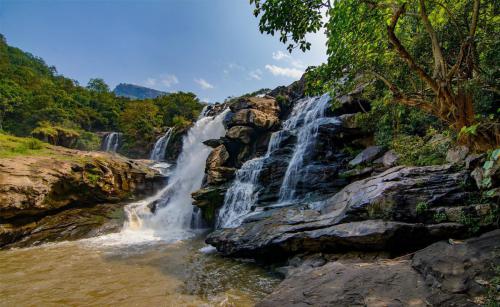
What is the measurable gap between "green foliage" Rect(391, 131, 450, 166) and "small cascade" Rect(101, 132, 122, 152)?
33.7 metres

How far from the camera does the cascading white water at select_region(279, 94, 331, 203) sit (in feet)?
43.9

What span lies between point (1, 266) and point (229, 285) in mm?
8824

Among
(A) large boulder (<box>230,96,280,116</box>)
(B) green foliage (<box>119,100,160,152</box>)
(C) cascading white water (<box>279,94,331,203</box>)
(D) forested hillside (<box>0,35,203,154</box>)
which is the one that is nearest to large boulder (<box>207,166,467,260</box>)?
(C) cascading white water (<box>279,94,331,203</box>)

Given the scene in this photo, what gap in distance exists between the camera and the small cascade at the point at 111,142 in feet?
115

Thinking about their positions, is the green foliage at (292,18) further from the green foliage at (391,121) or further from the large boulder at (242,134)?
the large boulder at (242,134)

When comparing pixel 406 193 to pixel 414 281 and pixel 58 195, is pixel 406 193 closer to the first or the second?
pixel 414 281

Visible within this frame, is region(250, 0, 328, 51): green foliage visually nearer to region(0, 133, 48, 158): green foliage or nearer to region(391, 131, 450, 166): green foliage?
region(391, 131, 450, 166): green foliage

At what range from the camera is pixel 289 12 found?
17.9 ft

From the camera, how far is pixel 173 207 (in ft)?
60.5

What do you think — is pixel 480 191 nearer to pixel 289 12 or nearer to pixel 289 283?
pixel 289 283

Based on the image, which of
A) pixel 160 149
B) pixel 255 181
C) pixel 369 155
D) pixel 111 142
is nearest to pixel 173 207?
pixel 255 181

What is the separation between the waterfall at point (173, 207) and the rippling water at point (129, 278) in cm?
325

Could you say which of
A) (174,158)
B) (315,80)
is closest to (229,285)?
(315,80)

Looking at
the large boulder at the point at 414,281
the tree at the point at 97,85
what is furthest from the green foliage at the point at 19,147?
the tree at the point at 97,85
